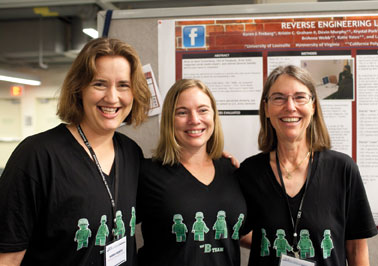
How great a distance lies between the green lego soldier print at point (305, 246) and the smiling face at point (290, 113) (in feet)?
1.45

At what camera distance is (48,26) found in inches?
271

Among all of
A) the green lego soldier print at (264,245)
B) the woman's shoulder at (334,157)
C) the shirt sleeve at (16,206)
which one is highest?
the woman's shoulder at (334,157)

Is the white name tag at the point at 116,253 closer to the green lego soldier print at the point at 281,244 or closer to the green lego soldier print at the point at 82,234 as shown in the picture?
the green lego soldier print at the point at 82,234

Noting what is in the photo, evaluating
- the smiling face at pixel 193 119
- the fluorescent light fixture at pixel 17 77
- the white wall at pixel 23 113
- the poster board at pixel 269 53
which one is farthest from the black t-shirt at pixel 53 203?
the white wall at pixel 23 113

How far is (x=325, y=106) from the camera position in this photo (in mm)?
1810

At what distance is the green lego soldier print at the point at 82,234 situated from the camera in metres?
1.12

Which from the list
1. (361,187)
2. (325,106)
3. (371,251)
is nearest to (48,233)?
(361,187)

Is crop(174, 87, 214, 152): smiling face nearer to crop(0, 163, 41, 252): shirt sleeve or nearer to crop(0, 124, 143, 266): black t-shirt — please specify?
crop(0, 124, 143, 266): black t-shirt

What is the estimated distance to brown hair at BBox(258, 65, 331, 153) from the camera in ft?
4.62

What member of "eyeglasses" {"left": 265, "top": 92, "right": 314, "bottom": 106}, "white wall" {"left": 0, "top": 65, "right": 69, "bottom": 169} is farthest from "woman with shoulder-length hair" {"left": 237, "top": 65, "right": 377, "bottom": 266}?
"white wall" {"left": 0, "top": 65, "right": 69, "bottom": 169}

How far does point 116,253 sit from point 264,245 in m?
0.69

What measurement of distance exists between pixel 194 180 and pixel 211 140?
30 centimetres

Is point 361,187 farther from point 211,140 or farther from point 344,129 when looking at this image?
point 211,140

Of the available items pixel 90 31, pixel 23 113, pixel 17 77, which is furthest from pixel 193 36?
pixel 23 113
